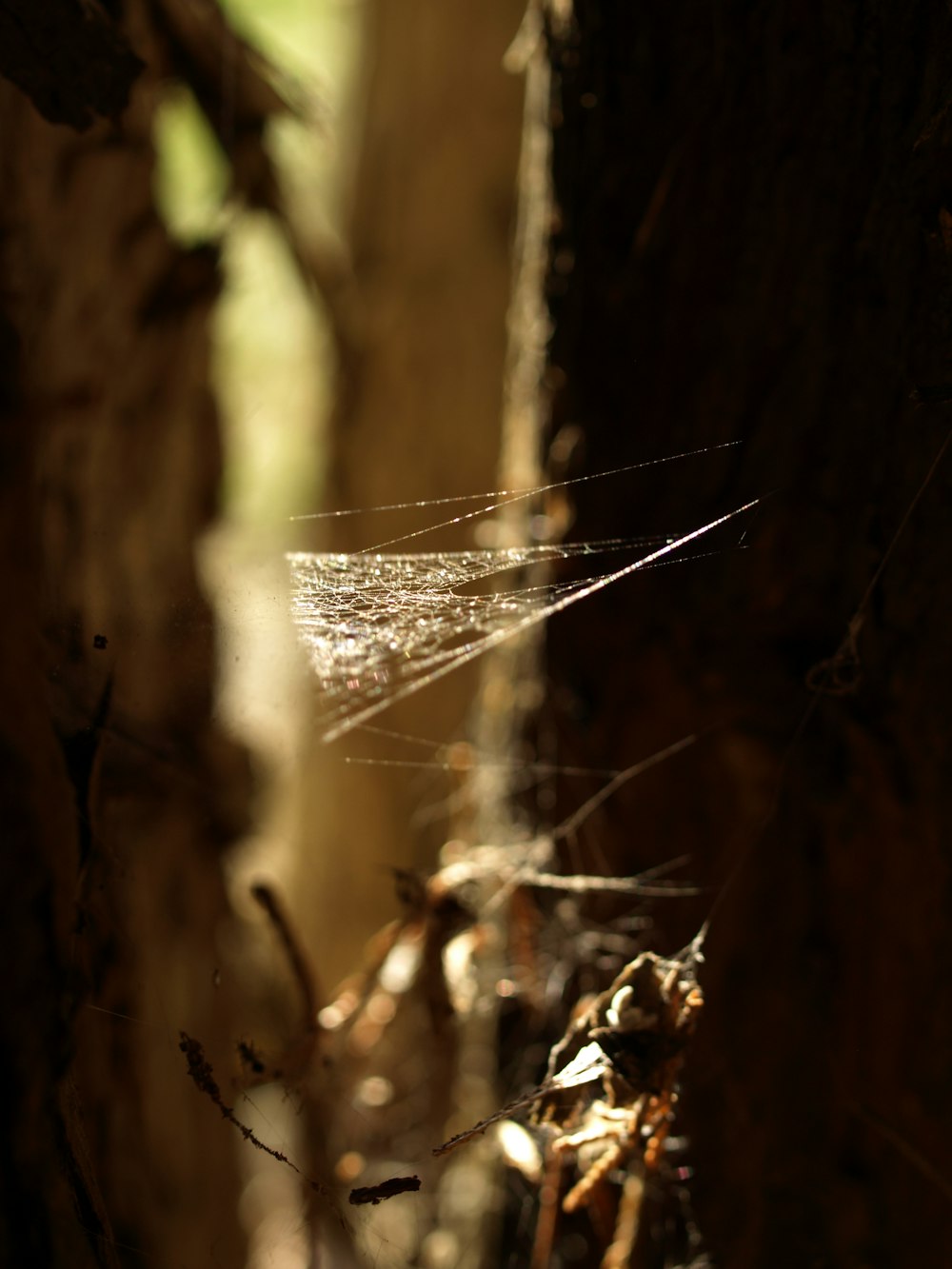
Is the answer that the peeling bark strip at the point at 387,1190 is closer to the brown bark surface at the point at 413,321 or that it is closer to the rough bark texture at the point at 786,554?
the rough bark texture at the point at 786,554

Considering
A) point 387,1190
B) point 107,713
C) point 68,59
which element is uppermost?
point 68,59

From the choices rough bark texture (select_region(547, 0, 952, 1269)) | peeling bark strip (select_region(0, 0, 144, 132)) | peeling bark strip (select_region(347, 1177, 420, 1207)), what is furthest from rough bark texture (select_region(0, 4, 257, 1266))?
rough bark texture (select_region(547, 0, 952, 1269))

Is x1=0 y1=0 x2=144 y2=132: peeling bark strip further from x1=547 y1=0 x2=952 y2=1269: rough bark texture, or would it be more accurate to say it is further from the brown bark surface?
the brown bark surface

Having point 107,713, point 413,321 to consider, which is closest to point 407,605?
point 107,713

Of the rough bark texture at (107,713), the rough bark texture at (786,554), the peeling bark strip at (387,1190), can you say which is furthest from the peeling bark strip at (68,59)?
the peeling bark strip at (387,1190)

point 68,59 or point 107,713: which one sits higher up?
point 68,59

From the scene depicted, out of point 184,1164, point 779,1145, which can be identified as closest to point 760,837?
point 779,1145

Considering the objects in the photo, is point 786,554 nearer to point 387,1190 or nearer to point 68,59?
point 387,1190
